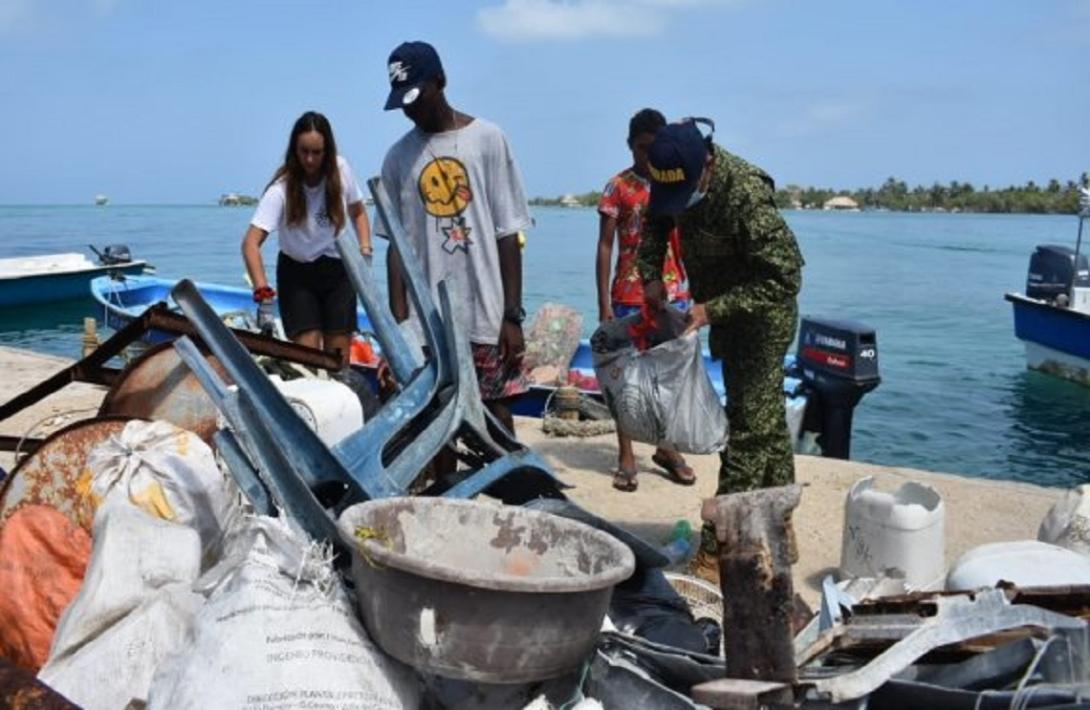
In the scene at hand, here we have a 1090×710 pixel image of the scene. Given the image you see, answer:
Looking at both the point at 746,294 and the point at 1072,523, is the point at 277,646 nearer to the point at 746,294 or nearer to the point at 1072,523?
the point at 746,294

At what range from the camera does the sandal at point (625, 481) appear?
17.2 feet

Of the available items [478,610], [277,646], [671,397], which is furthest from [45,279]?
[478,610]

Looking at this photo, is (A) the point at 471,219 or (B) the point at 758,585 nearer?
(B) the point at 758,585

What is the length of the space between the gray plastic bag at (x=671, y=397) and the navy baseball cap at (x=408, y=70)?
4.16 feet

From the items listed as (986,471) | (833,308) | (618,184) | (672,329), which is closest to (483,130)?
(672,329)

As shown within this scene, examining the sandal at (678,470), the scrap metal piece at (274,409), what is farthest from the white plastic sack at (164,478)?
the sandal at (678,470)

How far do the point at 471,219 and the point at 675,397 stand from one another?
3.43 ft

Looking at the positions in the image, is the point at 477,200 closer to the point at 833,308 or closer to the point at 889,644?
the point at 889,644

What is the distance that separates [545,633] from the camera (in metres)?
1.94

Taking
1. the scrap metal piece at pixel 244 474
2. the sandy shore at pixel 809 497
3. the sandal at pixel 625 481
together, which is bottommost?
the sandy shore at pixel 809 497

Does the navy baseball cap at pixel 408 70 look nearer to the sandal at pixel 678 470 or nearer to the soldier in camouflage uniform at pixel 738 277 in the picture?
the soldier in camouflage uniform at pixel 738 277

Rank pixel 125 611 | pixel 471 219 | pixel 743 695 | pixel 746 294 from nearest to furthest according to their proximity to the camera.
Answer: pixel 743 695, pixel 125 611, pixel 746 294, pixel 471 219

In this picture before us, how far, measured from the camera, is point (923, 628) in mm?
1985

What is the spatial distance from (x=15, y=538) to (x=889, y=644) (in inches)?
83.8
